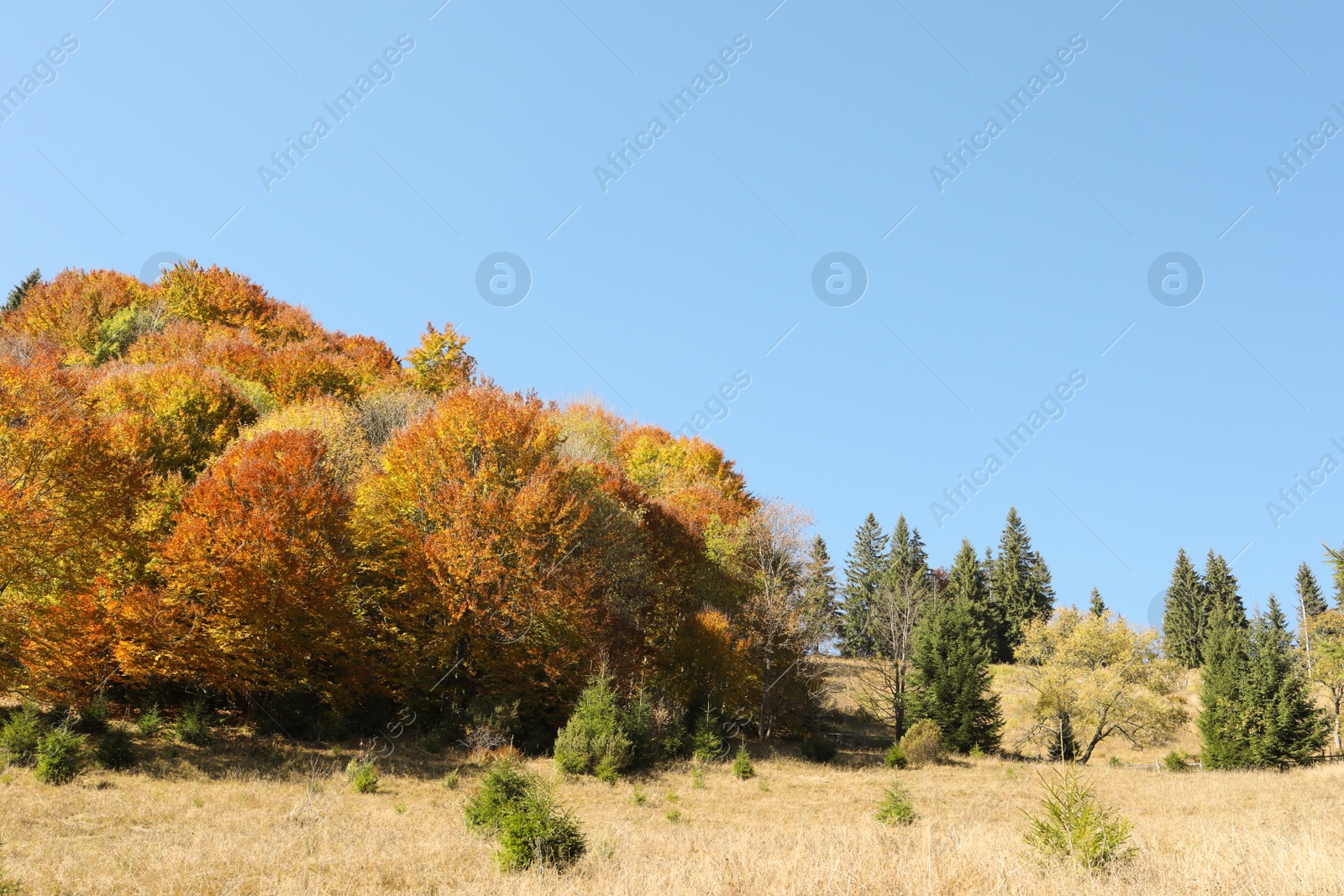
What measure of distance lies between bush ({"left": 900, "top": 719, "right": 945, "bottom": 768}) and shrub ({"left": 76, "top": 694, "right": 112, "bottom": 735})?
108ft

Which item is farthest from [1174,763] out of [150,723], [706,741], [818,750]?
[150,723]

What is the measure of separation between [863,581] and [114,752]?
8284cm

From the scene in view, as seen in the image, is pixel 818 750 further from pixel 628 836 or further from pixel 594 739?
pixel 628 836

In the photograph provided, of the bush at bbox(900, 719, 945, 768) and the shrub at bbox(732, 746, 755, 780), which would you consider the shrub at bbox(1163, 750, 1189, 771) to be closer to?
the bush at bbox(900, 719, 945, 768)

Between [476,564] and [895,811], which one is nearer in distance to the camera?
[895,811]

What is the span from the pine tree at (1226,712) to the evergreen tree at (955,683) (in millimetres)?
12812

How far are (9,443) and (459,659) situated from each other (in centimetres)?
1782

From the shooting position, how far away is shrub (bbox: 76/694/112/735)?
24.7m

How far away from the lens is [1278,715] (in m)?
45.0

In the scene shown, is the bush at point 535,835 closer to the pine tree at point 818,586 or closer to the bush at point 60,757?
the bush at point 60,757

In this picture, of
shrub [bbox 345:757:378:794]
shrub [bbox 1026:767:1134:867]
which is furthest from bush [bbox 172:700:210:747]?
shrub [bbox 1026:767:1134:867]

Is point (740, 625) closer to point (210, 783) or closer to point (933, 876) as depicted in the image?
point (210, 783)

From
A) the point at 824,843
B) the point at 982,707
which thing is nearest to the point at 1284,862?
the point at 824,843

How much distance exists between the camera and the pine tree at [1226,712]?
45719mm
